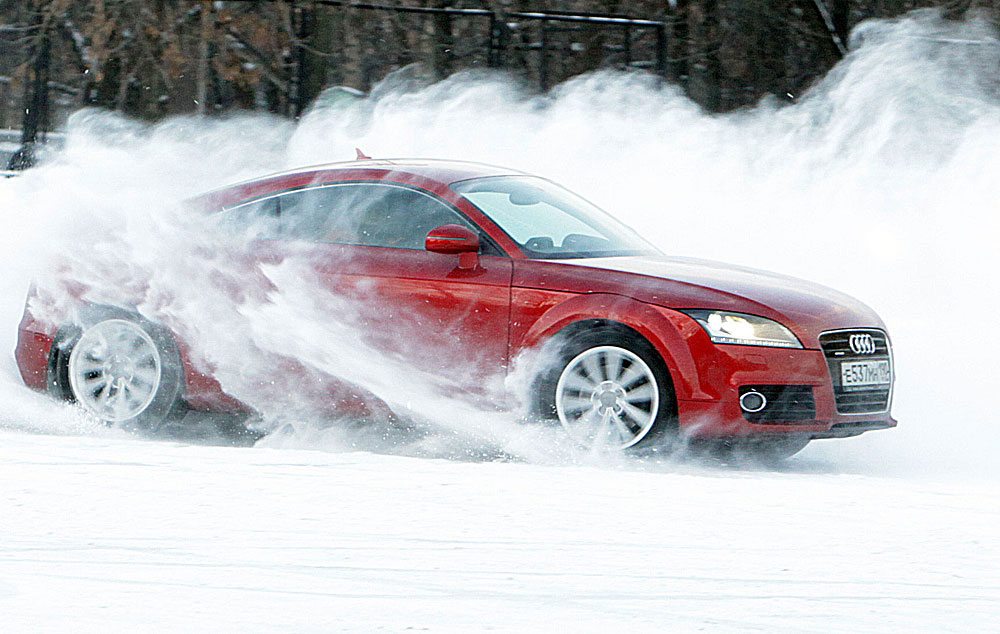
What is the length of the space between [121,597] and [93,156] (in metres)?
5.73

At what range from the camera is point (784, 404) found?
6.43m

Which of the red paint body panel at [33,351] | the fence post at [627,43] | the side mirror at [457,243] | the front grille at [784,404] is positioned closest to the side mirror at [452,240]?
the side mirror at [457,243]

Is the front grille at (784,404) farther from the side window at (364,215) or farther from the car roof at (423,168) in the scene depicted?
the car roof at (423,168)

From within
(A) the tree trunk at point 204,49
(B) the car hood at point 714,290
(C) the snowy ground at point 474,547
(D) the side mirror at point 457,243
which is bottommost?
(C) the snowy ground at point 474,547

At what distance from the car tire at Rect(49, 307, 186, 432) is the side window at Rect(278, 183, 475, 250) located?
88cm

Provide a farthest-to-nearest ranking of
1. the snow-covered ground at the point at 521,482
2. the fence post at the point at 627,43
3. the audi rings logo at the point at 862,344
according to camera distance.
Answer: the fence post at the point at 627,43, the audi rings logo at the point at 862,344, the snow-covered ground at the point at 521,482

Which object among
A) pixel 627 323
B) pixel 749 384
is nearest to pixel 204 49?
→ pixel 627 323

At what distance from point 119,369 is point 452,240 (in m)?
1.95

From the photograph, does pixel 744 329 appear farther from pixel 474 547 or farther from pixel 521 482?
pixel 474 547

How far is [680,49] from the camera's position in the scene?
60.7 ft

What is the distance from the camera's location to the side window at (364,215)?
7.09m

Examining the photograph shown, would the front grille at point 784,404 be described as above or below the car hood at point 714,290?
below

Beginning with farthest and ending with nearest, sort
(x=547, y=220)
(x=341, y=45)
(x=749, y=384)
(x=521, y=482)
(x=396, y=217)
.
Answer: (x=341, y=45) → (x=547, y=220) → (x=396, y=217) → (x=749, y=384) → (x=521, y=482)

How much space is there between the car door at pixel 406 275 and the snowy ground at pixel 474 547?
59 cm
